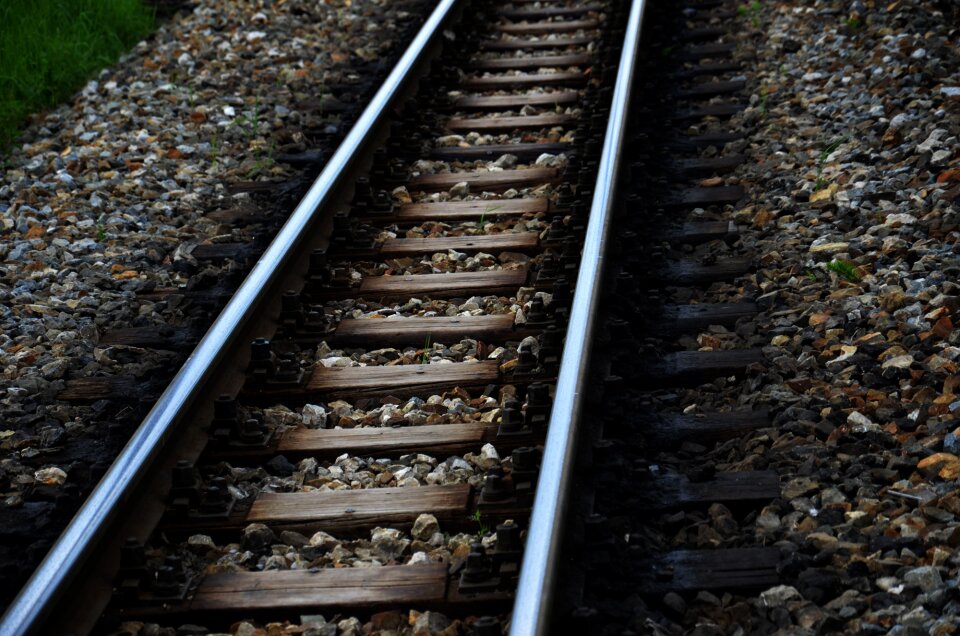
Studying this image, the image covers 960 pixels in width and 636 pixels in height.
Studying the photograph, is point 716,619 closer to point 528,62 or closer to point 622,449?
point 622,449

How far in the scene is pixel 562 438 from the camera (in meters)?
3.12

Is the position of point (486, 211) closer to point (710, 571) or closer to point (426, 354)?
point (426, 354)

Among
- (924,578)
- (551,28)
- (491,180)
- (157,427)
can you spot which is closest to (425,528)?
(157,427)

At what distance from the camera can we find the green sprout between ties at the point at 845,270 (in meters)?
4.27

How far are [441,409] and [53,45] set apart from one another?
479cm

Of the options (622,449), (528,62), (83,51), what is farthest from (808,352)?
(83,51)

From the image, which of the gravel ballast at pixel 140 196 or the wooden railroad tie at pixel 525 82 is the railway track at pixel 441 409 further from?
the wooden railroad tie at pixel 525 82

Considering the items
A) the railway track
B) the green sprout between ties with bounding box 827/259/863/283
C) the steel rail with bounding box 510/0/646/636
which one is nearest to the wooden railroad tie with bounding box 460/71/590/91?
the railway track

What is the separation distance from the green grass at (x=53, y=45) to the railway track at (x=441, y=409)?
78.6 inches

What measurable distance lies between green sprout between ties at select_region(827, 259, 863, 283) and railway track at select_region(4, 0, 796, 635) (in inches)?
13.8

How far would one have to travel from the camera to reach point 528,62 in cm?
725

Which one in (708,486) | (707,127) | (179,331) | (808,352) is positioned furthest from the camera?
(707,127)

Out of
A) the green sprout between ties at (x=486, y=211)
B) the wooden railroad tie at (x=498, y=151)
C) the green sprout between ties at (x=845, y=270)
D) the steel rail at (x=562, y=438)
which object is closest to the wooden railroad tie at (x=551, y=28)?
Result: the wooden railroad tie at (x=498, y=151)

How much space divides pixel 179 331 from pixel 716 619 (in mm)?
2299
